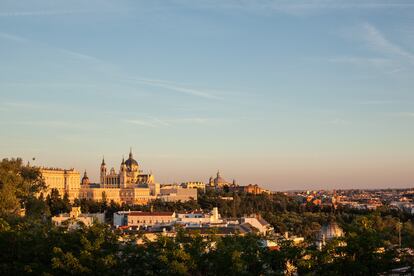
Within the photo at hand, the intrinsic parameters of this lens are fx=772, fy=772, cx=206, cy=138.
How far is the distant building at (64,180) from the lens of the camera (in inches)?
5595

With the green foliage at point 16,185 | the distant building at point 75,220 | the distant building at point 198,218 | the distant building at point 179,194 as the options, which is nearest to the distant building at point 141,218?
the distant building at point 198,218

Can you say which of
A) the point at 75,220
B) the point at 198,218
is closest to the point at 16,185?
the point at 75,220

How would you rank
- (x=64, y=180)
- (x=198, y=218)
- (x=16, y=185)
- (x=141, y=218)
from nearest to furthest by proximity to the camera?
1. (x=16, y=185)
2. (x=198, y=218)
3. (x=141, y=218)
4. (x=64, y=180)

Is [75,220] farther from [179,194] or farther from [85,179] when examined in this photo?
[85,179]

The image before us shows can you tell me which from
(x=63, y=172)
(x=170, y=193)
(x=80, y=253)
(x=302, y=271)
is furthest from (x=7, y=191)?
(x=170, y=193)

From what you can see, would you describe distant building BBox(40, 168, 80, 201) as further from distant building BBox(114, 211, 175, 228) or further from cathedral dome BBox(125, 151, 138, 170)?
distant building BBox(114, 211, 175, 228)

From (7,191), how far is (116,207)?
5960cm

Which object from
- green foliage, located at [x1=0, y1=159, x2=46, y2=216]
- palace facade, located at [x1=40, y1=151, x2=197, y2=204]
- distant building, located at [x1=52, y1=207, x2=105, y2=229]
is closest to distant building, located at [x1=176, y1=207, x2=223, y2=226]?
distant building, located at [x1=52, y1=207, x2=105, y2=229]

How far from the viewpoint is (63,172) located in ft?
492

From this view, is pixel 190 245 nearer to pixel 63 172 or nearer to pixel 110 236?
pixel 110 236

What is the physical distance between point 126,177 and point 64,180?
69.8 ft

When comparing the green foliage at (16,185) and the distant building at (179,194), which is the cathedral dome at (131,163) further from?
the green foliage at (16,185)

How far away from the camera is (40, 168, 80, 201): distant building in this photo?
5595 inches

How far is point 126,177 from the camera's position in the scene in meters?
168
